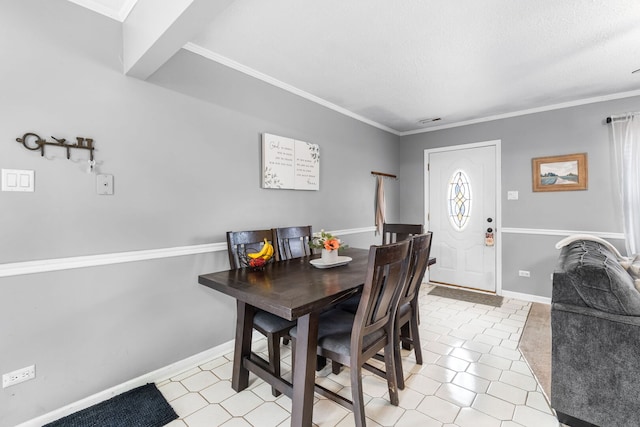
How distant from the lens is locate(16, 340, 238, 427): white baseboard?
164 cm

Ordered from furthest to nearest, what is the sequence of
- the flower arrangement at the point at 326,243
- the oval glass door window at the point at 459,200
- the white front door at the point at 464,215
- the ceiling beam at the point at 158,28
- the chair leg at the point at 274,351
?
the oval glass door window at the point at 459,200
the white front door at the point at 464,215
the flower arrangement at the point at 326,243
the chair leg at the point at 274,351
the ceiling beam at the point at 158,28

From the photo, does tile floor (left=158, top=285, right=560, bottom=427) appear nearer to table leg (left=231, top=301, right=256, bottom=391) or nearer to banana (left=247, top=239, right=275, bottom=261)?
table leg (left=231, top=301, right=256, bottom=391)

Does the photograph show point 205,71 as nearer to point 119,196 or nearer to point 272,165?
point 272,165

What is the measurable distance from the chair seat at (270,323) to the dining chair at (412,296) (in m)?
0.69

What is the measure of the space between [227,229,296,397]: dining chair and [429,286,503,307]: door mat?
8.47 ft

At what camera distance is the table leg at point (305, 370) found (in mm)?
1485

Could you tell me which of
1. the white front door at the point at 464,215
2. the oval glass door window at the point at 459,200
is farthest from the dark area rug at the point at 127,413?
the oval glass door window at the point at 459,200

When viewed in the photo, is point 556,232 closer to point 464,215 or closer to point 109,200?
point 464,215

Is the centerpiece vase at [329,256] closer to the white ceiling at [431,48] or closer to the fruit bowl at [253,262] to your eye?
the fruit bowl at [253,262]

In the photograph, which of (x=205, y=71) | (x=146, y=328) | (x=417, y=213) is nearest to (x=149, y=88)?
(x=205, y=71)

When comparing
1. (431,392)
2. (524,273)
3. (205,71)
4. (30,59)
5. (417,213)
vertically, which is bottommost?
(431,392)

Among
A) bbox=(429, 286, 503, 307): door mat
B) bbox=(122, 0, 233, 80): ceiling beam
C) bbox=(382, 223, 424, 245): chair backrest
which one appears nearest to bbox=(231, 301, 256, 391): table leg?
bbox=(122, 0, 233, 80): ceiling beam

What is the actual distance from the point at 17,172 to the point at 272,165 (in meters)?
1.70

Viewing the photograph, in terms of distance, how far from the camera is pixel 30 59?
159 cm
